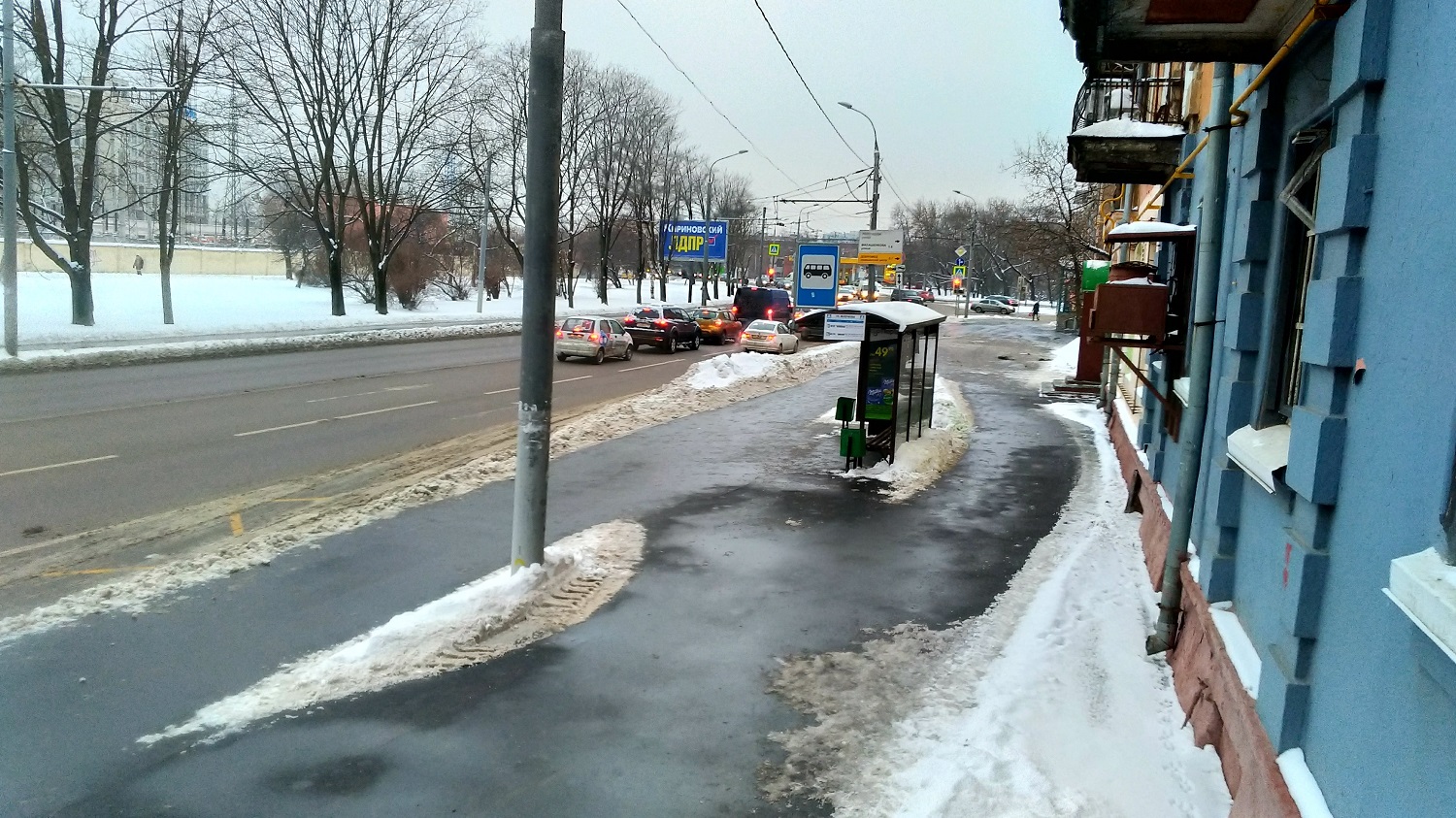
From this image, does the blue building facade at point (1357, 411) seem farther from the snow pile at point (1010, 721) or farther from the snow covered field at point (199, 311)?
the snow covered field at point (199, 311)

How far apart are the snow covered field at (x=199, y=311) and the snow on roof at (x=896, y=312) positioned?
21.7 metres

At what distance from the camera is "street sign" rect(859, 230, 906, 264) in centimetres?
2308

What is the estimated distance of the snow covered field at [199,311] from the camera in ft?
94.4

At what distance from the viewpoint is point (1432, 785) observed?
101 inches

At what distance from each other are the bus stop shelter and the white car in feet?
65.7

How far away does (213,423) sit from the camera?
1405cm

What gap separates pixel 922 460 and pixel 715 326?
1062 inches

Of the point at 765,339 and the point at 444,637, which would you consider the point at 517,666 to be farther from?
the point at 765,339

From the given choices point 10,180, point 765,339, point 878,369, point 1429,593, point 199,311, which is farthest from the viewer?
point 199,311

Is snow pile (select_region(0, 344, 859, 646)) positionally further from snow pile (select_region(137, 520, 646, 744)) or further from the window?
the window

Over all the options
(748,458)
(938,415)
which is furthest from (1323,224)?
(938,415)

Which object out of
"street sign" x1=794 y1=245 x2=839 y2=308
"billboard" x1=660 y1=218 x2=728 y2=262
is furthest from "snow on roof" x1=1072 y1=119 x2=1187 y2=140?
"billboard" x1=660 y1=218 x2=728 y2=262

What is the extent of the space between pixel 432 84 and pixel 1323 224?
1654 inches

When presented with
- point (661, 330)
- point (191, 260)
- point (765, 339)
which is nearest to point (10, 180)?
point (661, 330)
